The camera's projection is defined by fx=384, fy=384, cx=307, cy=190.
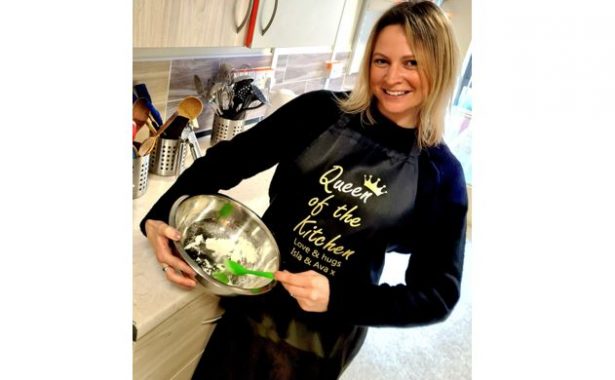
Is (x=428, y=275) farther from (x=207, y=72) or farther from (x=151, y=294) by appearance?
(x=207, y=72)

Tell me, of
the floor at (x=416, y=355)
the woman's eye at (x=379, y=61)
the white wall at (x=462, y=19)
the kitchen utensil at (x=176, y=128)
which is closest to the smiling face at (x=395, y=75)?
the woman's eye at (x=379, y=61)

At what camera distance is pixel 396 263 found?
105 inches

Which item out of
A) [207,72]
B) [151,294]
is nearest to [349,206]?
[151,294]

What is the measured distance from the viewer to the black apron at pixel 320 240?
2.83 feet

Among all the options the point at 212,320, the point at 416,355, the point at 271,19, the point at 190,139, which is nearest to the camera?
the point at 212,320

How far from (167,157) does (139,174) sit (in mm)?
162

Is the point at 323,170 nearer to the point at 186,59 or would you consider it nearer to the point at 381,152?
the point at 381,152

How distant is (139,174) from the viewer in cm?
101

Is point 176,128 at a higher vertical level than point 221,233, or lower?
higher

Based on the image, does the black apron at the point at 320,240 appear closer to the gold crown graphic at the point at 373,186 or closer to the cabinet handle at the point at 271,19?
the gold crown graphic at the point at 373,186

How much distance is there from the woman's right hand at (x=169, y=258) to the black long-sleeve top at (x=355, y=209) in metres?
0.09

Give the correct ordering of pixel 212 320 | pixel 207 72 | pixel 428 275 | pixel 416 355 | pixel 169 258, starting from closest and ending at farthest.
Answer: pixel 169 258, pixel 428 275, pixel 212 320, pixel 207 72, pixel 416 355

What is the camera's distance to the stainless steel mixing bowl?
2.82 feet
